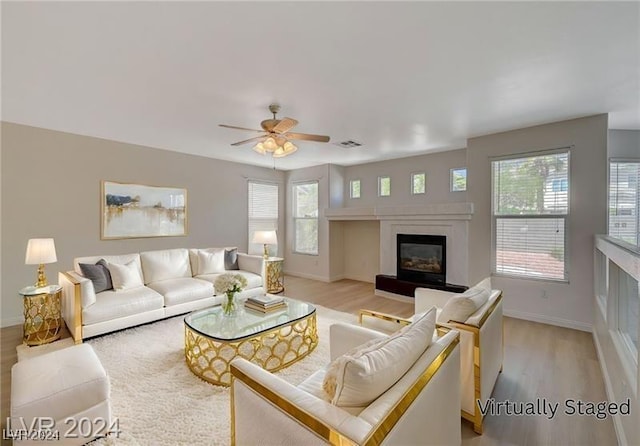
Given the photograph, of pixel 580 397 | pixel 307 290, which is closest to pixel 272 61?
pixel 580 397

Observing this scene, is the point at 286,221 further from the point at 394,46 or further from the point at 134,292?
the point at 394,46

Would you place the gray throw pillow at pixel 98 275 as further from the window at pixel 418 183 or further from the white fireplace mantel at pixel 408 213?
the window at pixel 418 183

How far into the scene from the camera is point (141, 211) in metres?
4.84

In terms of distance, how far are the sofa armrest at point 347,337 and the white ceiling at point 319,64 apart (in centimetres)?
204

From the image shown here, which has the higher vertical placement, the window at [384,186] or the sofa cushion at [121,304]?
the window at [384,186]

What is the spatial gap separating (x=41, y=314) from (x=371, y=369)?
13.1 feet

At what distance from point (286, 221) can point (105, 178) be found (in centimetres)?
385

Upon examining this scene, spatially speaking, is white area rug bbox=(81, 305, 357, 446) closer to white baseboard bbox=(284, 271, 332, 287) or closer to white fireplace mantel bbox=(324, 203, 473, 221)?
white fireplace mantel bbox=(324, 203, 473, 221)

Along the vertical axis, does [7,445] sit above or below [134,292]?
below

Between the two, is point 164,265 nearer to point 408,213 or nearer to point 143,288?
point 143,288

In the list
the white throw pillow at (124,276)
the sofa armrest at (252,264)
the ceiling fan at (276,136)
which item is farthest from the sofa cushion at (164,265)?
the ceiling fan at (276,136)

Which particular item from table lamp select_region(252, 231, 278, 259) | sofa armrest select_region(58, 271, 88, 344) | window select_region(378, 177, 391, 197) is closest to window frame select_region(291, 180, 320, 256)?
window select_region(378, 177, 391, 197)

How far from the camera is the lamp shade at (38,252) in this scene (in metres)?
3.12

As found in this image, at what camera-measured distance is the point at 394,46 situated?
210cm
